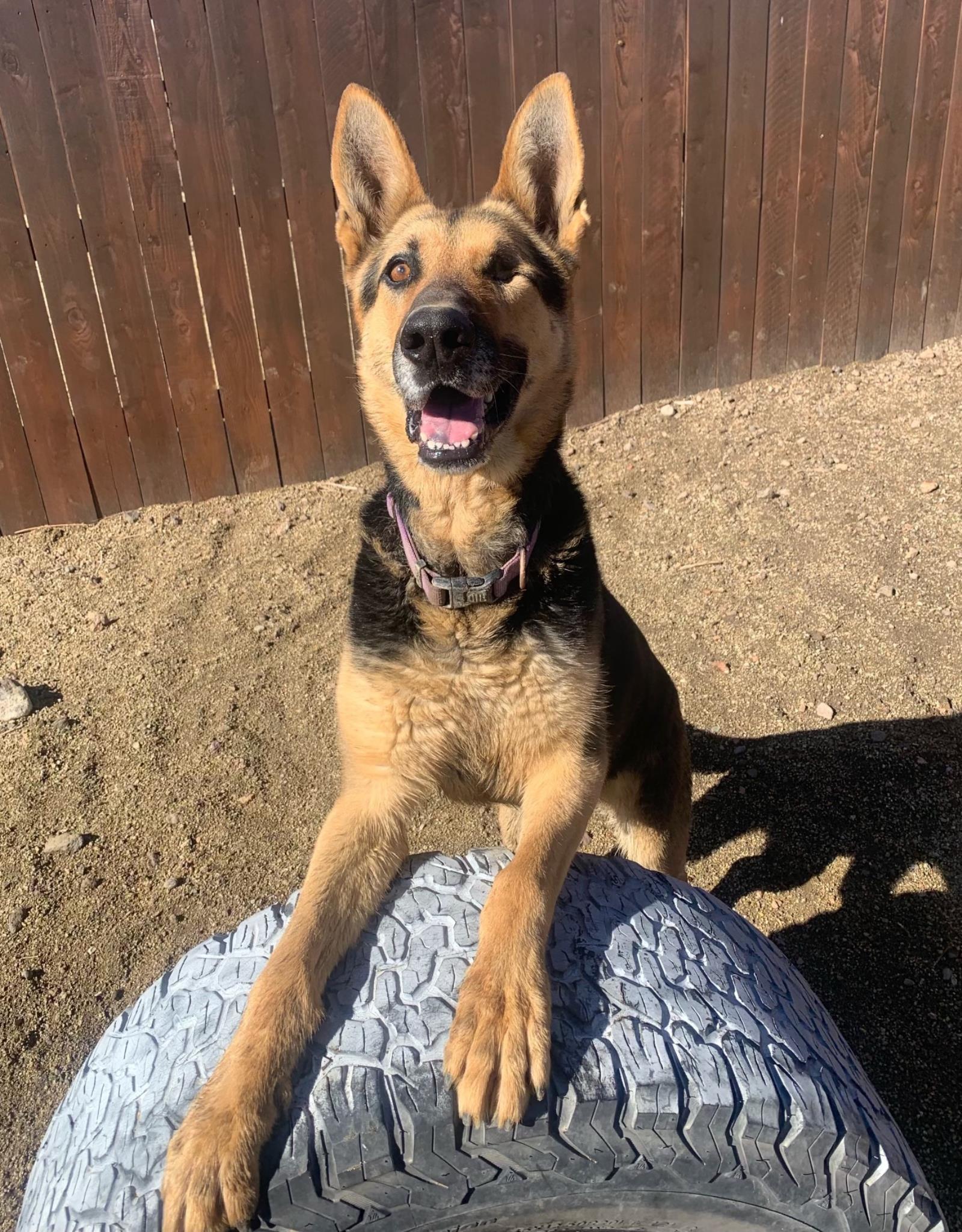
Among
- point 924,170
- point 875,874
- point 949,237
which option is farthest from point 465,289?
point 949,237

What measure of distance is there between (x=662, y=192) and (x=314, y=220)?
2.69 metres

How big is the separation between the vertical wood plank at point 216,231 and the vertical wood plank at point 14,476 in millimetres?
1406

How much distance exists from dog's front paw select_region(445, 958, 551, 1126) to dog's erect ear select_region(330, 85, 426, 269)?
2.74m

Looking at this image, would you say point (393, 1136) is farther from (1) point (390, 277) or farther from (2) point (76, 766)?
(2) point (76, 766)

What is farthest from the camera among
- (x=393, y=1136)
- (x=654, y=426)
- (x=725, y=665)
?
(x=654, y=426)

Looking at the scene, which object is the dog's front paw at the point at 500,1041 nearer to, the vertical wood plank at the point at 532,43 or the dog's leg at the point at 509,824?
the dog's leg at the point at 509,824

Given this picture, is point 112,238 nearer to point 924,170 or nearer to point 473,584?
point 473,584

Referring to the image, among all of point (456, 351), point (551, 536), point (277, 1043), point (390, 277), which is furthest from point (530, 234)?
point (277, 1043)

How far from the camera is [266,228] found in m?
5.82

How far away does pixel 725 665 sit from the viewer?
4855 mm

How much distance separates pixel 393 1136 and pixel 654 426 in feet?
20.1

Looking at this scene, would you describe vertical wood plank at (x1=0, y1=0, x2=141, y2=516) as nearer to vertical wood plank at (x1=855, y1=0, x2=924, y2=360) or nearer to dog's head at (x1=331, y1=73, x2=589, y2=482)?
dog's head at (x1=331, y1=73, x2=589, y2=482)

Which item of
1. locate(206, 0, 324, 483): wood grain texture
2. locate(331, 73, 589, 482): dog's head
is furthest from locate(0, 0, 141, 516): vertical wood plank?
locate(331, 73, 589, 482): dog's head

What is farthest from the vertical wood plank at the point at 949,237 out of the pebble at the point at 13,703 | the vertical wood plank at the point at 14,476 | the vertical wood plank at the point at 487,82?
the pebble at the point at 13,703
